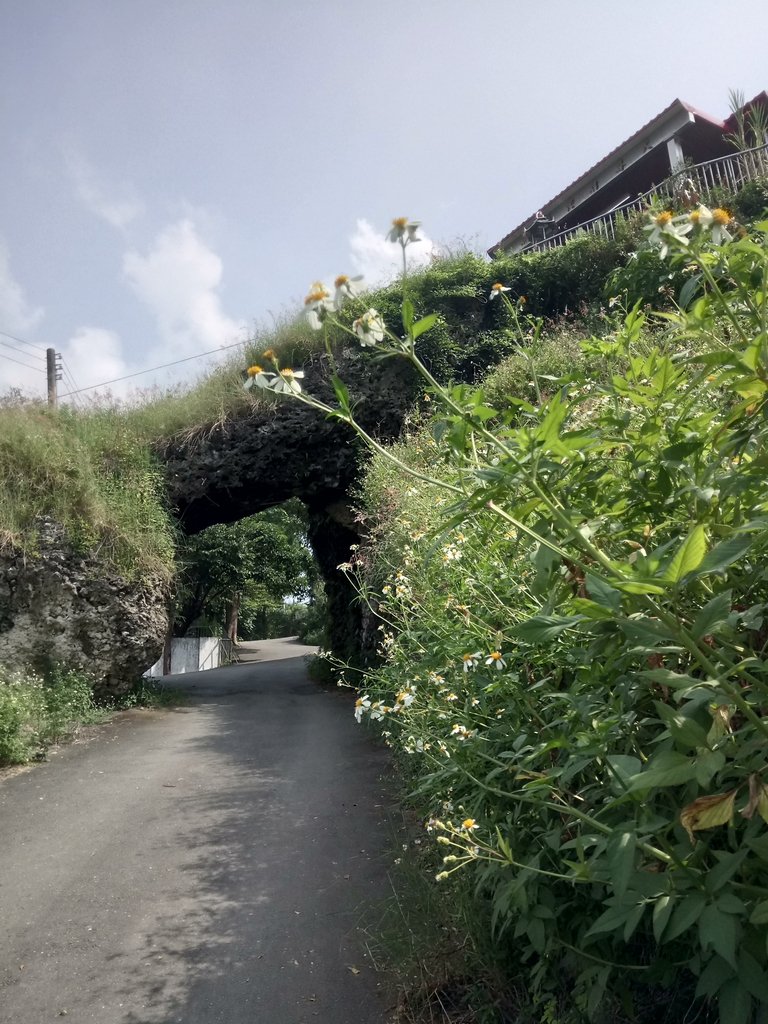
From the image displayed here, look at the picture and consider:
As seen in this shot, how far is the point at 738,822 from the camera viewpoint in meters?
1.70

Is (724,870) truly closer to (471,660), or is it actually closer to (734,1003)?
(734,1003)

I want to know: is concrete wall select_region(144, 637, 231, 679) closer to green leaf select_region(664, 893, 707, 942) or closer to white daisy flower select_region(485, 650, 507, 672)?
white daisy flower select_region(485, 650, 507, 672)

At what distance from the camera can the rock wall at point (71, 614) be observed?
31.8ft

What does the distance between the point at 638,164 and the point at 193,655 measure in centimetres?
2129

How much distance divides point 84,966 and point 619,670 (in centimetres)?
332

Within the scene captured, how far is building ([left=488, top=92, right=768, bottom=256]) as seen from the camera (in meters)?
17.7

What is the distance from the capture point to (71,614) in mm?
9906

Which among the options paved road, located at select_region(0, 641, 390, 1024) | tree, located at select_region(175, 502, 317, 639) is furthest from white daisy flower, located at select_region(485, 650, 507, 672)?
tree, located at select_region(175, 502, 317, 639)

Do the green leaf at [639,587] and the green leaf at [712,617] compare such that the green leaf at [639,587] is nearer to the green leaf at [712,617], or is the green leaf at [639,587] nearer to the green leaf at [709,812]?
the green leaf at [712,617]

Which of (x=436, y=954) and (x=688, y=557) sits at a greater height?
(x=688, y=557)

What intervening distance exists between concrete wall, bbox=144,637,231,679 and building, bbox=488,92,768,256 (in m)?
16.8

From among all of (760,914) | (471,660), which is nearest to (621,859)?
(760,914)

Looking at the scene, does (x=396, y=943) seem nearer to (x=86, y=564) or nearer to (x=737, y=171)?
(x=86, y=564)

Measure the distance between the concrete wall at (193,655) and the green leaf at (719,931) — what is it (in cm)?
2468
